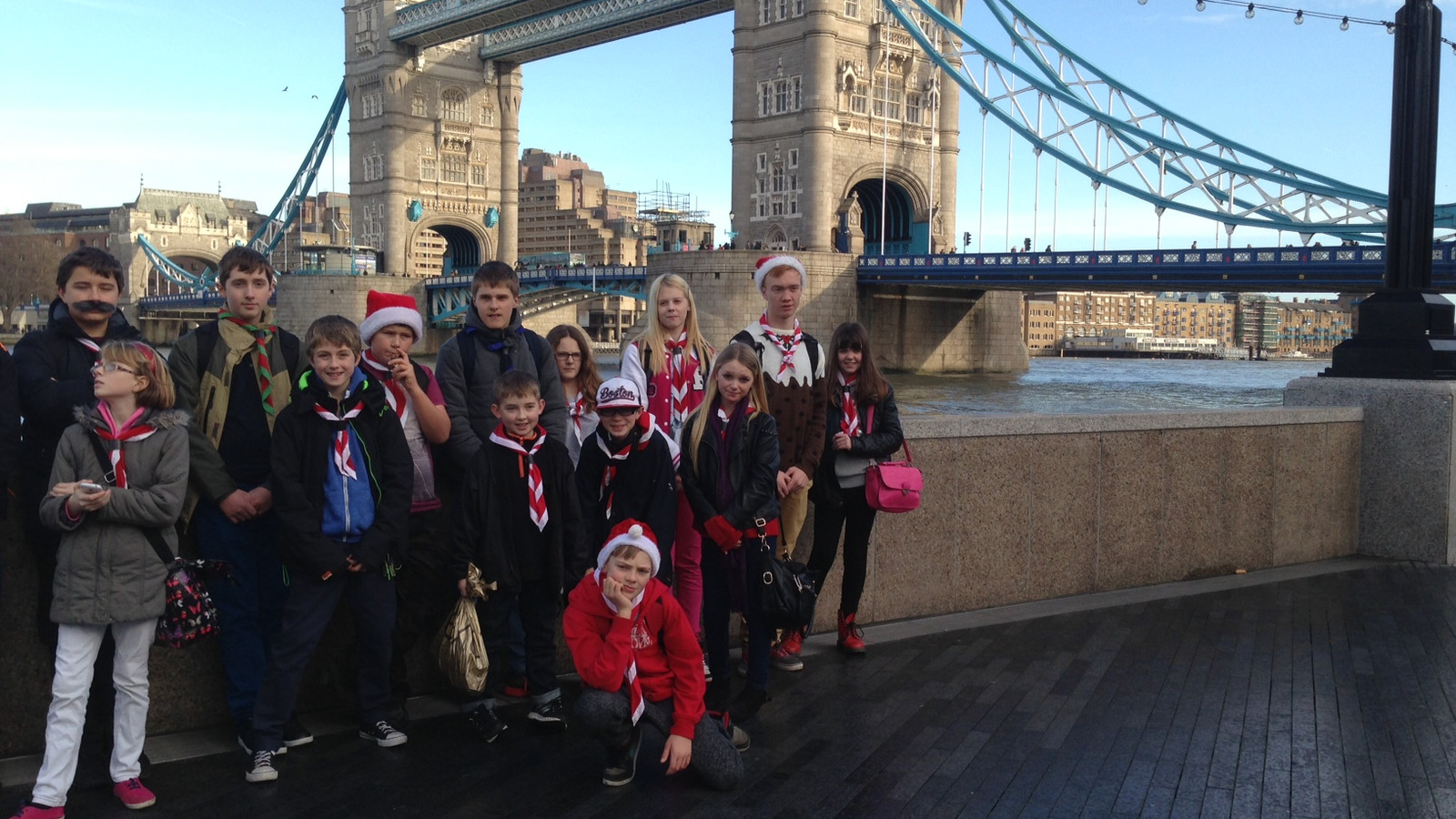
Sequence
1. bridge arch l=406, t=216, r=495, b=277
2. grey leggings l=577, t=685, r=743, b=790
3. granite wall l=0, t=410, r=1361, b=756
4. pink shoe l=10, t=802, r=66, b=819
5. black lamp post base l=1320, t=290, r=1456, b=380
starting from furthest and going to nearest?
bridge arch l=406, t=216, r=495, b=277, black lamp post base l=1320, t=290, r=1456, b=380, granite wall l=0, t=410, r=1361, b=756, grey leggings l=577, t=685, r=743, b=790, pink shoe l=10, t=802, r=66, b=819

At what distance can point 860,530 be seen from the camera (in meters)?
4.36

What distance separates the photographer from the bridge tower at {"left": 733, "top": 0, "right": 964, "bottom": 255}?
39.3 m

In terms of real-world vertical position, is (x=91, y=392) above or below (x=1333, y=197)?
below

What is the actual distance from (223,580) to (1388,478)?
5.39 m

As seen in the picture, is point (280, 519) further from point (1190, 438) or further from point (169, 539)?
point (1190, 438)

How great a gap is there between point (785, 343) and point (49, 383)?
2154 mm

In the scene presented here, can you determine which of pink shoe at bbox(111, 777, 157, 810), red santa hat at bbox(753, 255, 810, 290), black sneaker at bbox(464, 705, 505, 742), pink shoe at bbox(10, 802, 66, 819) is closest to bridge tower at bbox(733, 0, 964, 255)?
red santa hat at bbox(753, 255, 810, 290)

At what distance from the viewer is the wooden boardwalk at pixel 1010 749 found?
9.80ft

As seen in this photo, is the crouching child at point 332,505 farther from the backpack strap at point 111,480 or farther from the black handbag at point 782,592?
the black handbag at point 782,592

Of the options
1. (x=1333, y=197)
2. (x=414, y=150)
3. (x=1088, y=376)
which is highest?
(x=414, y=150)

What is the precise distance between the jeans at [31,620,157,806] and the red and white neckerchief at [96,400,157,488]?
0.36m

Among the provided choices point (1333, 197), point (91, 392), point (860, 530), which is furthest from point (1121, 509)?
point (1333, 197)

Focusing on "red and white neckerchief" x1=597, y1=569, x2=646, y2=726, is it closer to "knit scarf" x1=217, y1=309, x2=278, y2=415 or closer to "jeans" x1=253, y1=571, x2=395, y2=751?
"jeans" x1=253, y1=571, x2=395, y2=751

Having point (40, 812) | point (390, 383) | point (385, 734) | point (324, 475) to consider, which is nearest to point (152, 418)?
point (324, 475)
